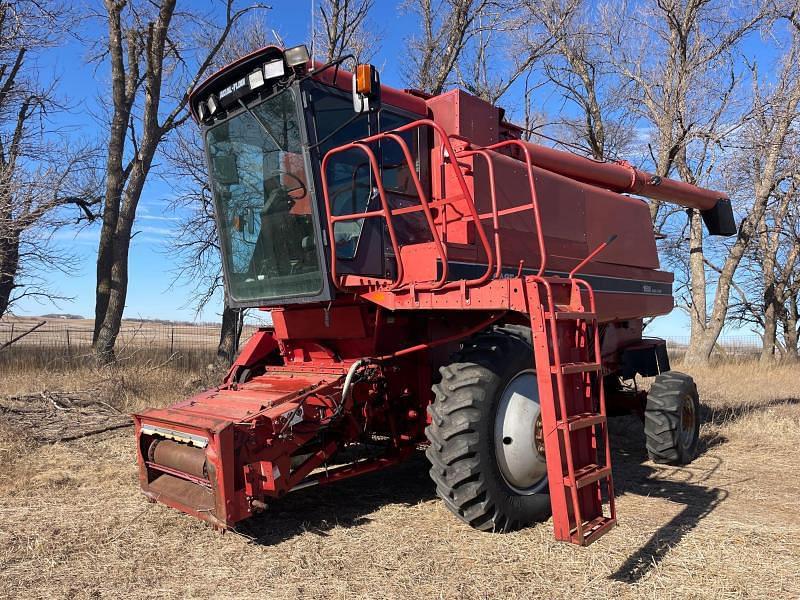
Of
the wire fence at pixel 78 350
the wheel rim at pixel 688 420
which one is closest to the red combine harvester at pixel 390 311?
the wheel rim at pixel 688 420

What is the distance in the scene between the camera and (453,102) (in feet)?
18.3

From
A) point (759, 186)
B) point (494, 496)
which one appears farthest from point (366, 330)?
point (759, 186)

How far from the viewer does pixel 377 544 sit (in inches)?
159

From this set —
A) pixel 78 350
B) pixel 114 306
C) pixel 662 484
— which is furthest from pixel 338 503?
pixel 78 350

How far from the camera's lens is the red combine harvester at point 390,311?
154 inches

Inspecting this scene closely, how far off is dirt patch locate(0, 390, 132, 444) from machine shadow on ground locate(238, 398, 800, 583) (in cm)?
320

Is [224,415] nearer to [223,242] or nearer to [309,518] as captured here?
[309,518]

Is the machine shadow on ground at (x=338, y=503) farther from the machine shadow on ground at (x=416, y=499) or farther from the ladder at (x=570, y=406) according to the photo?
the ladder at (x=570, y=406)

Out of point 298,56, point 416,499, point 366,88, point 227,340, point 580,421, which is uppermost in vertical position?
point 298,56

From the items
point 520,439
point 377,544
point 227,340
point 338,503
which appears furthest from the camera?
point 227,340

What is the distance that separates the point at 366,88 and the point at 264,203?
1477 millimetres

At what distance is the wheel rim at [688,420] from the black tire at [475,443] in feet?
10.4

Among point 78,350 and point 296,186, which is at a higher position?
point 296,186

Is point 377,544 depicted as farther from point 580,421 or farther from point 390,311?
point 390,311
